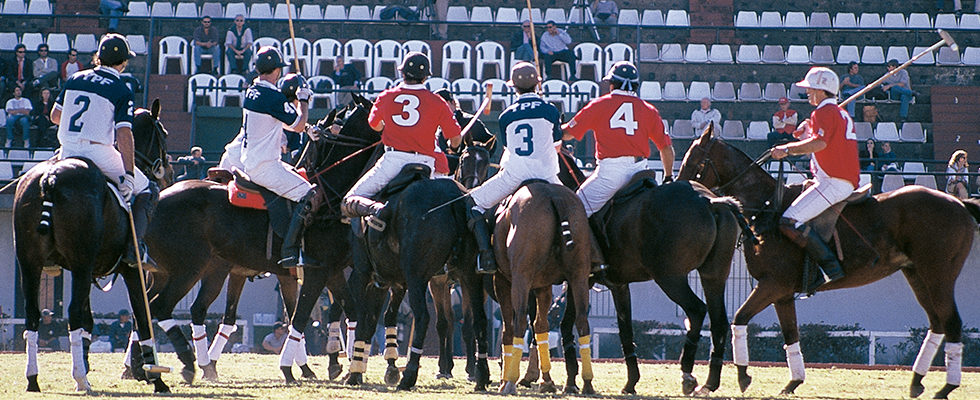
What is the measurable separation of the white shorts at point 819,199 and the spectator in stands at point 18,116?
17.1 meters

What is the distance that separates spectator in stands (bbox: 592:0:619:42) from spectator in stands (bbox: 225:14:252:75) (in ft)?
26.9

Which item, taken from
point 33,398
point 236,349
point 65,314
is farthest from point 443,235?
point 65,314

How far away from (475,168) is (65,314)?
12.5m

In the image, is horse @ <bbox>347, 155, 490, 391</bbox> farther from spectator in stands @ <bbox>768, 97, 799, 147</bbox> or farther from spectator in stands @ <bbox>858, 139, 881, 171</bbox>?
spectator in stands @ <bbox>858, 139, 881, 171</bbox>

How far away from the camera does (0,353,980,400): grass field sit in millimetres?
9328

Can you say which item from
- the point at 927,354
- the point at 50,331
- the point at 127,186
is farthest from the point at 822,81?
the point at 50,331

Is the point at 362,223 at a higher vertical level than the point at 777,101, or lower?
lower

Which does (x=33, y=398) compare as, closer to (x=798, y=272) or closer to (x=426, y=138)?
(x=426, y=138)

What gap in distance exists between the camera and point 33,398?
8.31 metres

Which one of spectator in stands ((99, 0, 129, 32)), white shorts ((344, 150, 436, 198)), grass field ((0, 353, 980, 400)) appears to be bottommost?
grass field ((0, 353, 980, 400))

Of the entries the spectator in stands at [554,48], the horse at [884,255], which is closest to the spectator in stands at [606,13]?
the spectator in stands at [554,48]

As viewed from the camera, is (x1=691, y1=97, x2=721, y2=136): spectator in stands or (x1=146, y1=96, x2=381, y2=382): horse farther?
(x1=691, y1=97, x2=721, y2=136): spectator in stands

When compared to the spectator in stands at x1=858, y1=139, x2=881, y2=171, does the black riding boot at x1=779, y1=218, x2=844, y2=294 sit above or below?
below

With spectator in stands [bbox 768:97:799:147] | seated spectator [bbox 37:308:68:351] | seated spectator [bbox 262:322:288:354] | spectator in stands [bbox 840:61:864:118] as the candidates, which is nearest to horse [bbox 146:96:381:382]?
seated spectator [bbox 262:322:288:354]
